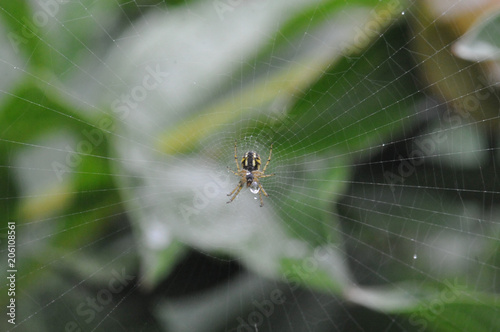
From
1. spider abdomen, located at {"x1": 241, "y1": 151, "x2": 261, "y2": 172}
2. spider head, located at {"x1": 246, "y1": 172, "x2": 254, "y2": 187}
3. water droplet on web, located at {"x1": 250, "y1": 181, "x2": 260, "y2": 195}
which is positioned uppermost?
spider abdomen, located at {"x1": 241, "y1": 151, "x2": 261, "y2": 172}

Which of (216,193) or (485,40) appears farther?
(216,193)

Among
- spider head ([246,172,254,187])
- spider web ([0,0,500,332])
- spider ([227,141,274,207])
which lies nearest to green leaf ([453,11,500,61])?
spider web ([0,0,500,332])

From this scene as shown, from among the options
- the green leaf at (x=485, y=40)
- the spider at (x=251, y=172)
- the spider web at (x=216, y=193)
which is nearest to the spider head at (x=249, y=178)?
the spider at (x=251, y=172)

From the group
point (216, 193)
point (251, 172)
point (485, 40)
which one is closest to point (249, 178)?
point (251, 172)

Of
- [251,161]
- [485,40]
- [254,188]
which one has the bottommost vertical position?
[254,188]

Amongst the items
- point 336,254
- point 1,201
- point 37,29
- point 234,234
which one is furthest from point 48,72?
point 336,254

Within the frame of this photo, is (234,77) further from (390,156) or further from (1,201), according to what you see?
(1,201)

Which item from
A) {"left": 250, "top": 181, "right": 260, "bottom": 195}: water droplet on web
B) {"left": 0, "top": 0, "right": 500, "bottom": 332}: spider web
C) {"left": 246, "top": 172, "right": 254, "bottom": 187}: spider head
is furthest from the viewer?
{"left": 246, "top": 172, "right": 254, "bottom": 187}: spider head

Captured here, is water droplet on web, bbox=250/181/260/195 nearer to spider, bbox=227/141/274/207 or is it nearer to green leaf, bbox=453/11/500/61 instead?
spider, bbox=227/141/274/207

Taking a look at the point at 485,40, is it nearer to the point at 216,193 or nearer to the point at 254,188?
the point at 216,193
